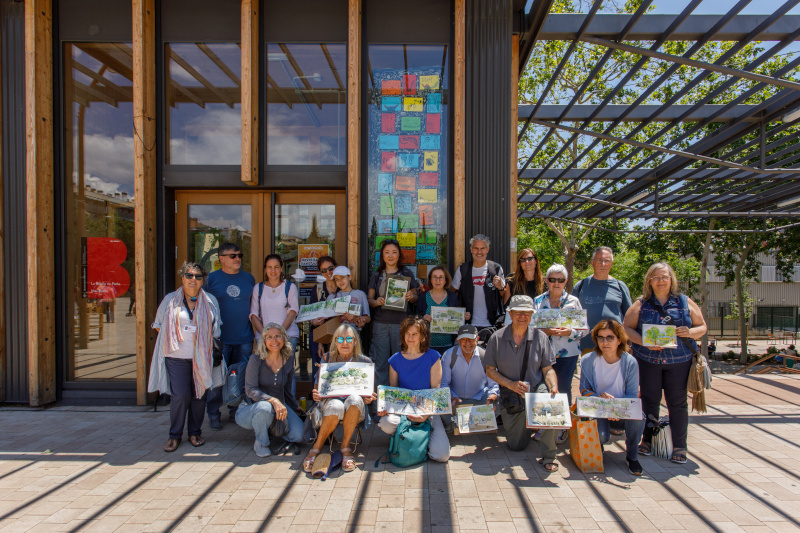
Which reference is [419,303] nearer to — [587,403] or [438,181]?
[438,181]

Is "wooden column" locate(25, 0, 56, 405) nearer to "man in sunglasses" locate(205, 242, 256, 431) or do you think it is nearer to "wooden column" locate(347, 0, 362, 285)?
"man in sunglasses" locate(205, 242, 256, 431)

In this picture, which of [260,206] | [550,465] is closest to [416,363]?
[550,465]

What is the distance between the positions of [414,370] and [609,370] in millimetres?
1853

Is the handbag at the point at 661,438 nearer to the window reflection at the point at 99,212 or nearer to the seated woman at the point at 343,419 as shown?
the seated woman at the point at 343,419

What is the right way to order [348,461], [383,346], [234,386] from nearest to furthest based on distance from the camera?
[348,461] < [234,386] < [383,346]

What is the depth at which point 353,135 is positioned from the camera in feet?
18.9

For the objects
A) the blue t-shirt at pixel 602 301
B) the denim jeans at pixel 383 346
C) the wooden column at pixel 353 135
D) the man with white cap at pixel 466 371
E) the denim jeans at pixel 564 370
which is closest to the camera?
the man with white cap at pixel 466 371

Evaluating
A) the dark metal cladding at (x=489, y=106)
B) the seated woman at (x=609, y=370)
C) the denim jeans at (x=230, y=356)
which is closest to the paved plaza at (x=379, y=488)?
the denim jeans at (x=230, y=356)

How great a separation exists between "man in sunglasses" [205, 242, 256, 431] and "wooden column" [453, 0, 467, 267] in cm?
259

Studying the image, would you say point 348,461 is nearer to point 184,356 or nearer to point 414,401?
point 414,401

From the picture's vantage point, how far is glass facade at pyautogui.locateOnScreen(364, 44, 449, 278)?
5.93m

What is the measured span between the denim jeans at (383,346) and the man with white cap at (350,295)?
0.22 m

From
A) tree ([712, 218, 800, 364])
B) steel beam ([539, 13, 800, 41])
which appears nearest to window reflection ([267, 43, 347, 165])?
steel beam ([539, 13, 800, 41])

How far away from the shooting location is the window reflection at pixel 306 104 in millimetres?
6176
